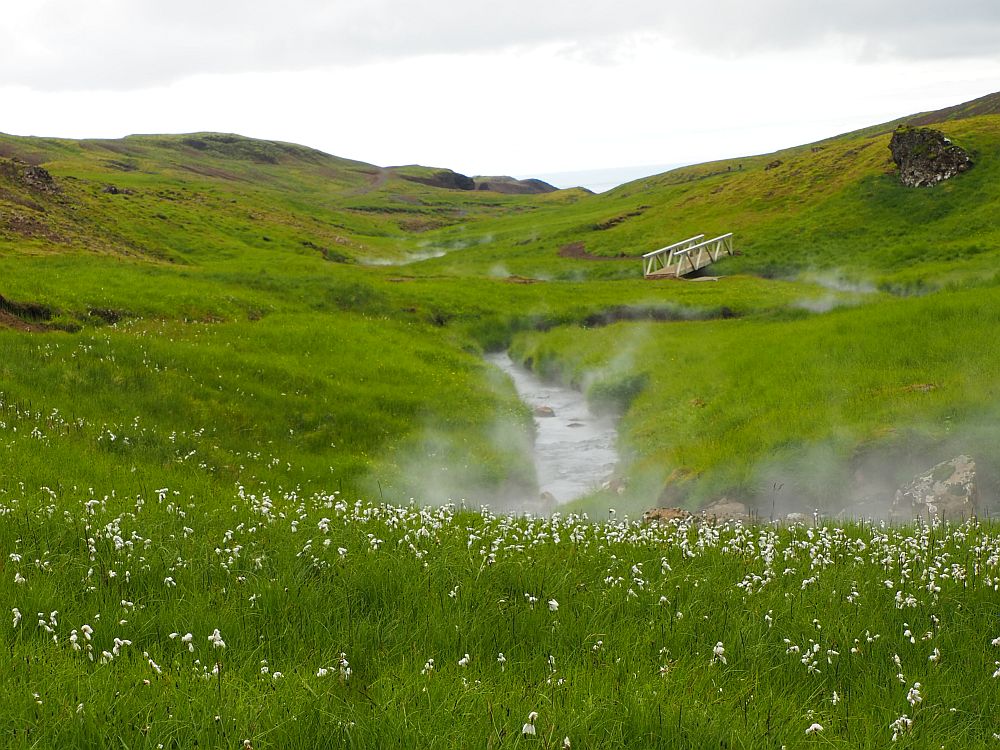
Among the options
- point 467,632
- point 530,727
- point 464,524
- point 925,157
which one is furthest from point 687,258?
point 530,727

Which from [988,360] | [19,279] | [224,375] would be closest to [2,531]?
[224,375]

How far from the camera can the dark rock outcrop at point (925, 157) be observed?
201 ft

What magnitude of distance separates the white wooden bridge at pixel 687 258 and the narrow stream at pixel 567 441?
1186 inches

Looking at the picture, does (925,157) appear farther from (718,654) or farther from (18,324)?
(718,654)

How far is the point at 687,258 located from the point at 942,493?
50.2 metres

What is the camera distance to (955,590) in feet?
25.5

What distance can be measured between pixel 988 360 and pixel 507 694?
61.0ft

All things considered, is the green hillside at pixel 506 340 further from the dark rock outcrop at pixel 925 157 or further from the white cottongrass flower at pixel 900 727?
the white cottongrass flower at pixel 900 727

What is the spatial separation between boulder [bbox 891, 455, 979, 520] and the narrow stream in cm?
793

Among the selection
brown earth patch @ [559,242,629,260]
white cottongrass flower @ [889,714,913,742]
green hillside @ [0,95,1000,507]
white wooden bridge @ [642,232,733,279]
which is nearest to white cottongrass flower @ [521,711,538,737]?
white cottongrass flower @ [889,714,913,742]

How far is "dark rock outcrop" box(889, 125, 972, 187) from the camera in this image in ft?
201

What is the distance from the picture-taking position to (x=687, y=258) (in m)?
62.0

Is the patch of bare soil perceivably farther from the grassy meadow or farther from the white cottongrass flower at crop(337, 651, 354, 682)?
the white cottongrass flower at crop(337, 651, 354, 682)

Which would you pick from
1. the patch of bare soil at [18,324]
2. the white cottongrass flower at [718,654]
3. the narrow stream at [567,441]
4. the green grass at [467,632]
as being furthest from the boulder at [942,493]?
the patch of bare soil at [18,324]
